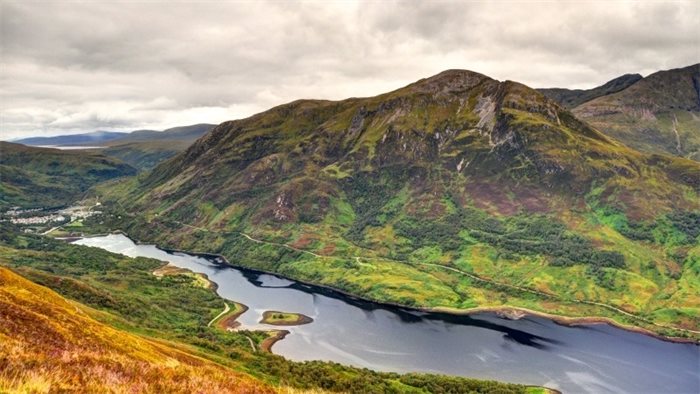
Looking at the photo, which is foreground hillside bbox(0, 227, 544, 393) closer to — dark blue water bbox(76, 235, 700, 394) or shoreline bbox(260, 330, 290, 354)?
shoreline bbox(260, 330, 290, 354)

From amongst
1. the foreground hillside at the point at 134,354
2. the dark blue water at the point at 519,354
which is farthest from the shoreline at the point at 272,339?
the dark blue water at the point at 519,354

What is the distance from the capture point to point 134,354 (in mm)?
57688

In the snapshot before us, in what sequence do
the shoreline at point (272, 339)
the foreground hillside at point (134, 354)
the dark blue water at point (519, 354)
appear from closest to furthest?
the foreground hillside at point (134, 354), the dark blue water at point (519, 354), the shoreline at point (272, 339)

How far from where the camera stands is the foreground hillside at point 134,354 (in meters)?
15.8

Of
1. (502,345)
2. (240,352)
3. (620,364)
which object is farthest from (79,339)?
(620,364)

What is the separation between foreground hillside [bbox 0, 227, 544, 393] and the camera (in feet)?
52.0

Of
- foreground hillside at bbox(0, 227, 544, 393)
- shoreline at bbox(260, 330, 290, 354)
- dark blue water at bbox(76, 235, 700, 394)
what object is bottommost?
shoreline at bbox(260, 330, 290, 354)

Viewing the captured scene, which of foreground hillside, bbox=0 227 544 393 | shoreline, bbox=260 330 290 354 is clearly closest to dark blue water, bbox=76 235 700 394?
shoreline, bbox=260 330 290 354

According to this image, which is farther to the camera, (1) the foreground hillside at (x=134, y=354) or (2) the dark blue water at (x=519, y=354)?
(2) the dark blue water at (x=519, y=354)

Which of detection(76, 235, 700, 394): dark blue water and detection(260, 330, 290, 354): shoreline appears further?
detection(260, 330, 290, 354): shoreline

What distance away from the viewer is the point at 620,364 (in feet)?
557

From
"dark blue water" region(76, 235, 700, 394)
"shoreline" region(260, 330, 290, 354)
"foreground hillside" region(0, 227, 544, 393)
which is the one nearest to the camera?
"foreground hillside" region(0, 227, 544, 393)

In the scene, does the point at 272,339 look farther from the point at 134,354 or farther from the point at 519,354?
the point at 134,354

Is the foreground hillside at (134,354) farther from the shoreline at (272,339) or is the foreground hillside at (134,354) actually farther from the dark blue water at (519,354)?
the dark blue water at (519,354)
